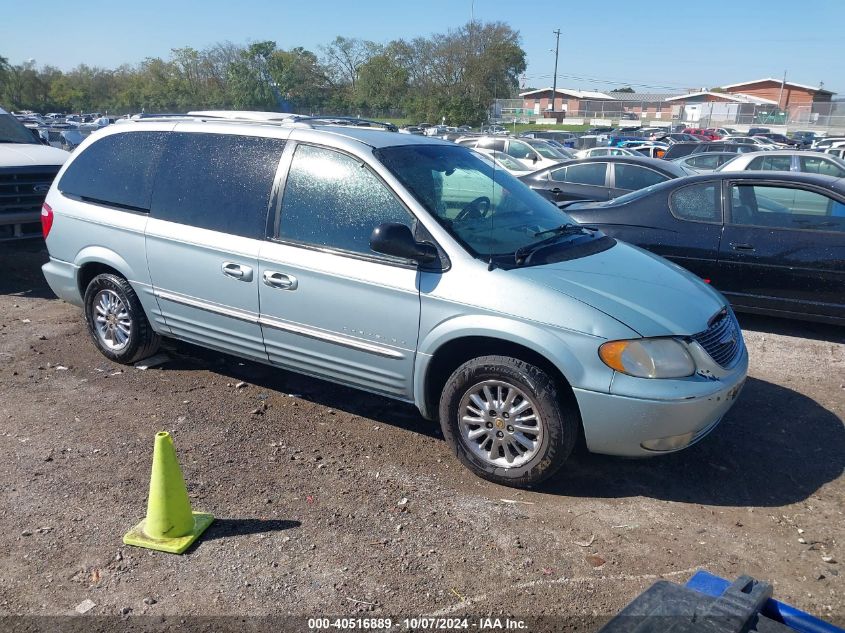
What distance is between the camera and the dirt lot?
3.13m

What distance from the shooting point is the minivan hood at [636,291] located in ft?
12.4

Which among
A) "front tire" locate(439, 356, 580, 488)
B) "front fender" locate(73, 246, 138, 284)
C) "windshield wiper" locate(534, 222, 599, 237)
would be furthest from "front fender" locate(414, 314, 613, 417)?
"front fender" locate(73, 246, 138, 284)

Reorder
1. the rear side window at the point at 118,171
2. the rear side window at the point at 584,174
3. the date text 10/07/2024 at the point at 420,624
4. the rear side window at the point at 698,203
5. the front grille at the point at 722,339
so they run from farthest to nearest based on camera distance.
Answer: the rear side window at the point at 584,174 < the rear side window at the point at 698,203 < the rear side window at the point at 118,171 < the front grille at the point at 722,339 < the date text 10/07/2024 at the point at 420,624

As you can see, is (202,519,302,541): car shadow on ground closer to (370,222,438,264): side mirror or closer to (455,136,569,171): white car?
(370,222,438,264): side mirror

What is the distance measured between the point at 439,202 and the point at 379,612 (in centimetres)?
237

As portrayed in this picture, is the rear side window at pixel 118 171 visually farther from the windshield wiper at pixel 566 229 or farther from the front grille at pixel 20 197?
the front grille at pixel 20 197

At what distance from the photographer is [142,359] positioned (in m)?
5.83

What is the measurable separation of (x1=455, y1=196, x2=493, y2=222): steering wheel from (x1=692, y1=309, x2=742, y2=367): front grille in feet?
4.81

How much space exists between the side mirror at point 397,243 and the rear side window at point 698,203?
3.91m

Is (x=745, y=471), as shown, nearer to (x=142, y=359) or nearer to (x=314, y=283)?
(x=314, y=283)

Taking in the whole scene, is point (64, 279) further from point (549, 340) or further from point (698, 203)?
point (698, 203)

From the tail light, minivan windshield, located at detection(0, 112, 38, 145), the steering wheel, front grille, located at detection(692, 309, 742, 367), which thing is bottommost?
front grille, located at detection(692, 309, 742, 367)

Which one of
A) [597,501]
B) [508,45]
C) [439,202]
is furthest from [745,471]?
[508,45]

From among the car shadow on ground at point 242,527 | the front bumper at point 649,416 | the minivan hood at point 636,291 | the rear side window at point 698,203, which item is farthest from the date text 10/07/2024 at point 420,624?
the rear side window at point 698,203
